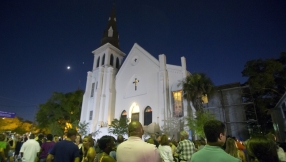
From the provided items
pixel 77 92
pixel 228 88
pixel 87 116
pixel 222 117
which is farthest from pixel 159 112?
pixel 77 92

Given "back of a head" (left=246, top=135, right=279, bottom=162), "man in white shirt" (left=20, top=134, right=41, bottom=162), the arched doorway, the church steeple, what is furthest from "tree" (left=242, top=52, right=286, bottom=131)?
the church steeple

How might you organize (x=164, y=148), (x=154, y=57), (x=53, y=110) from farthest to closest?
(x=53, y=110) < (x=154, y=57) < (x=164, y=148)

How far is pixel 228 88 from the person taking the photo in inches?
807

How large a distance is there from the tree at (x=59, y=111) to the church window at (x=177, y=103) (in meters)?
24.1

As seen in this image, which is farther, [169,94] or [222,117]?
[169,94]

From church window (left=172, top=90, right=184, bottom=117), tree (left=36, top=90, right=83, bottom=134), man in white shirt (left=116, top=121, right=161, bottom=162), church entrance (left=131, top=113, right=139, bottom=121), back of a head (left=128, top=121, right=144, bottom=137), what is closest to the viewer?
man in white shirt (left=116, top=121, right=161, bottom=162)

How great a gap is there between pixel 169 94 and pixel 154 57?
22.0ft

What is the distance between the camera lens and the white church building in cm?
2147

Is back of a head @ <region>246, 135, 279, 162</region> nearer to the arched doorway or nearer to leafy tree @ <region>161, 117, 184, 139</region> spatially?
leafy tree @ <region>161, 117, 184, 139</region>

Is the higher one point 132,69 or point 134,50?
point 134,50

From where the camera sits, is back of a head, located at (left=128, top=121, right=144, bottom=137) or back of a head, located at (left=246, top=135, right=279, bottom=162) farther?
back of a head, located at (left=128, top=121, right=144, bottom=137)

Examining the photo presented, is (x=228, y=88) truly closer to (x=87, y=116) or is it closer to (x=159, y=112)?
(x=159, y=112)

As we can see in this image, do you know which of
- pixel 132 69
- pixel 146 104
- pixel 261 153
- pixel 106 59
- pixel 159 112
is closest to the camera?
pixel 261 153

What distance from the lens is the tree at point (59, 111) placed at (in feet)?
116
